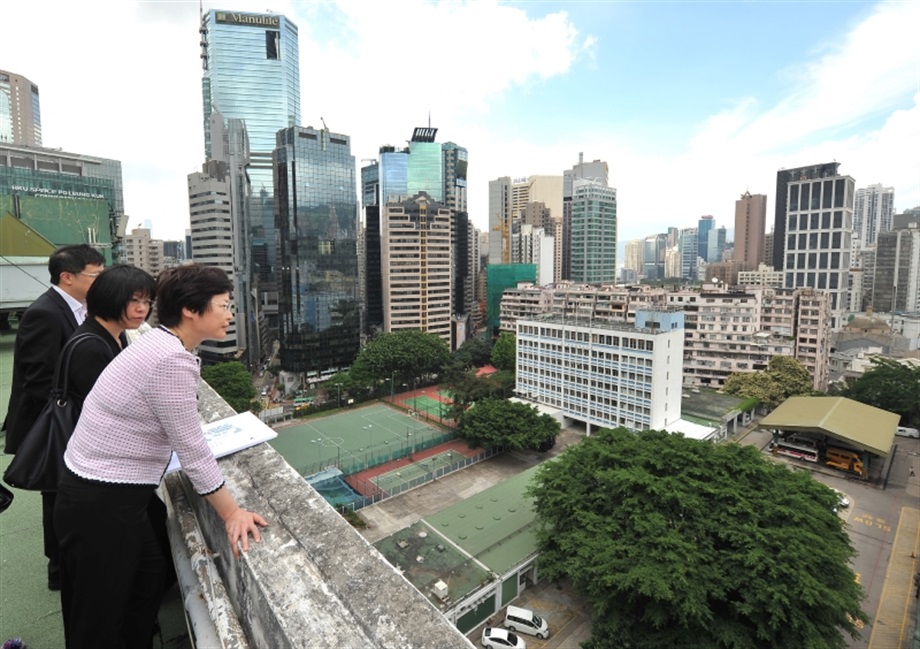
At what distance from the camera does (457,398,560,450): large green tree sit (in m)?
18.0

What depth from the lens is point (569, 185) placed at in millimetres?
83000

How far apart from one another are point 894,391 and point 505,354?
64.0 ft

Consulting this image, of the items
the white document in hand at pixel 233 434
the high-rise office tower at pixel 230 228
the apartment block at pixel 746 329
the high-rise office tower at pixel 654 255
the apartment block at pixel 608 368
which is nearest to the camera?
the white document in hand at pixel 233 434

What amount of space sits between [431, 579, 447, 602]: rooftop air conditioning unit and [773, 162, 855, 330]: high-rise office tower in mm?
46752

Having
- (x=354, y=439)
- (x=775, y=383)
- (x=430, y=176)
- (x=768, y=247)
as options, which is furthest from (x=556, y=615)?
(x=768, y=247)

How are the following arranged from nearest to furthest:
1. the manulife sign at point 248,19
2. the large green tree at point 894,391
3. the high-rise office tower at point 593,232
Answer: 1. the large green tree at point 894,391
2. the manulife sign at point 248,19
3. the high-rise office tower at point 593,232

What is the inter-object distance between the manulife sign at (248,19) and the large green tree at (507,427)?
139 feet

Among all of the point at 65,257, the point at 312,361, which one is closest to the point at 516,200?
the point at 312,361

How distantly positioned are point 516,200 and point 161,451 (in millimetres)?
80762

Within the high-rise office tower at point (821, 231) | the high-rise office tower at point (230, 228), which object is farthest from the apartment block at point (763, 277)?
the high-rise office tower at point (230, 228)

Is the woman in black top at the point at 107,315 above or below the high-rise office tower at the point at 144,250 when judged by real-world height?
below

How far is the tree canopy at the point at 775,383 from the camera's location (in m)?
23.6

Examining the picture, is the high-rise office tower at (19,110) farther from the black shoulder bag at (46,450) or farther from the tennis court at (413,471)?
the black shoulder bag at (46,450)

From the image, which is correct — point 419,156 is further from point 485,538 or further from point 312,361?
point 485,538
